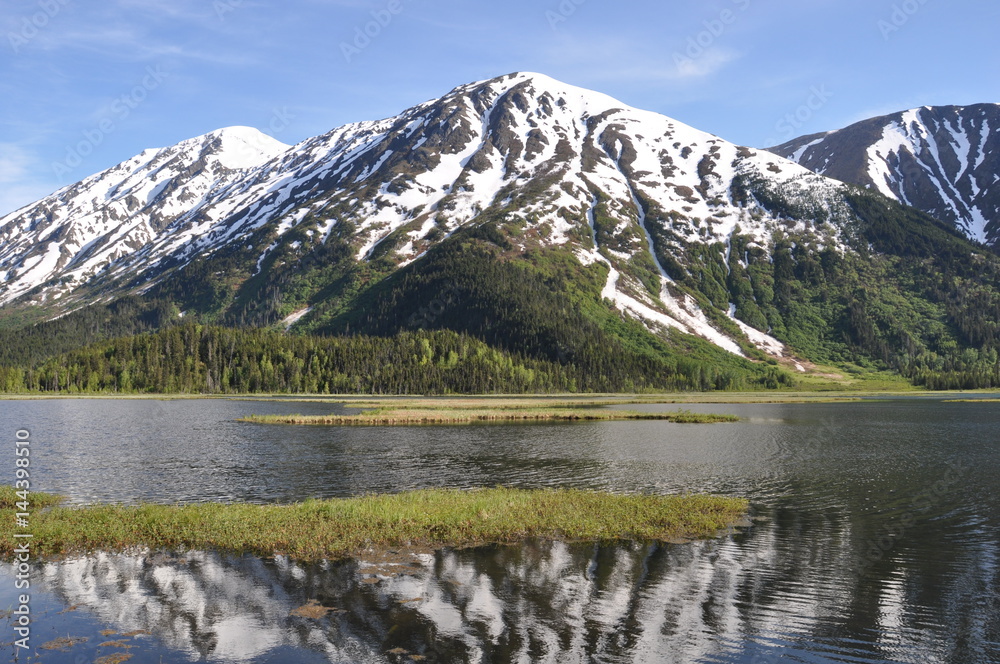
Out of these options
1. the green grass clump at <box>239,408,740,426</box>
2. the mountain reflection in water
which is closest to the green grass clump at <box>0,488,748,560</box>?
the mountain reflection in water

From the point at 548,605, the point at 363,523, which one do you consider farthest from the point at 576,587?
the point at 363,523

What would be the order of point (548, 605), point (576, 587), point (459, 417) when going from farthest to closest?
point (459, 417) < point (576, 587) < point (548, 605)

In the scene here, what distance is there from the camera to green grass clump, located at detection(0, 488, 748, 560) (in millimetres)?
33656

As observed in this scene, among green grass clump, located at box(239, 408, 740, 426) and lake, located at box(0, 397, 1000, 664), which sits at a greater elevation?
lake, located at box(0, 397, 1000, 664)

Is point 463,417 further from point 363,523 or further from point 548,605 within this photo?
point 548,605

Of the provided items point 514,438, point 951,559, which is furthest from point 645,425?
point 951,559

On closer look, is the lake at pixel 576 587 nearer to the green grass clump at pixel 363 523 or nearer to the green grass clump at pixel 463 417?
the green grass clump at pixel 363 523

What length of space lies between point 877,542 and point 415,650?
90.8ft

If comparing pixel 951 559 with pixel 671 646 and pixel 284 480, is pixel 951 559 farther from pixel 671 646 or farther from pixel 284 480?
pixel 284 480

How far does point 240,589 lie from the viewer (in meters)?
27.0

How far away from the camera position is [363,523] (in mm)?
36875

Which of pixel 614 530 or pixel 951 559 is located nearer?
pixel 951 559

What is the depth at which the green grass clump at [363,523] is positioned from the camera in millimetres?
33656

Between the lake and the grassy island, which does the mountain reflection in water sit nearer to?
the lake
